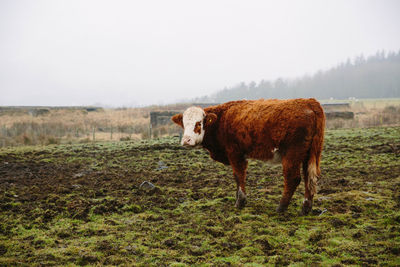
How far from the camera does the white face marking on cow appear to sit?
6868mm

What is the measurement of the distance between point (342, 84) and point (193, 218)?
152712 millimetres

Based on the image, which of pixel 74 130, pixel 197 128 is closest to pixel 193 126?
pixel 197 128

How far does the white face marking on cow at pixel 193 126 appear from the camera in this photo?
687 centimetres

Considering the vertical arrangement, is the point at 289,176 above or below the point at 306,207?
above

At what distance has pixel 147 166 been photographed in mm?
12016

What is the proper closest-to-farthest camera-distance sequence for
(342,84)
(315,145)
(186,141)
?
(315,145)
(186,141)
(342,84)

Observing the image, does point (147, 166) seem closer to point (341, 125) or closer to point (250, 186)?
point (250, 186)

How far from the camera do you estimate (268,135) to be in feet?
20.4

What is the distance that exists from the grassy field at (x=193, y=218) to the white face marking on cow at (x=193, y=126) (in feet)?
5.06

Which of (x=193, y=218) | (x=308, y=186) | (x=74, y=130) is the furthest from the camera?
(x=74, y=130)

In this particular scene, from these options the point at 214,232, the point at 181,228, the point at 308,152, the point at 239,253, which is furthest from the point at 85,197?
the point at 308,152

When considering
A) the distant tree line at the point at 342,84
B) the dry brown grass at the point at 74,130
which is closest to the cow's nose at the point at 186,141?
the dry brown grass at the point at 74,130

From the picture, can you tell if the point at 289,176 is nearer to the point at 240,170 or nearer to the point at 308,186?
the point at 308,186

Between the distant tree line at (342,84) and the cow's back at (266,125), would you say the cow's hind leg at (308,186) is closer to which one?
the cow's back at (266,125)
